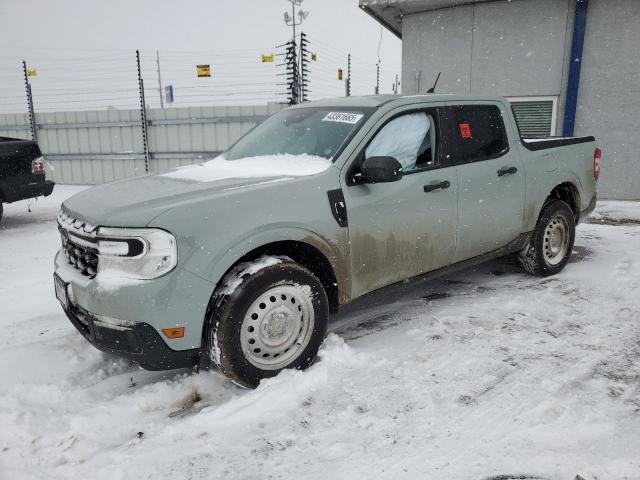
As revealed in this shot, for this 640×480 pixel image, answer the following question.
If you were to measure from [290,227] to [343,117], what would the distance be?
1139mm

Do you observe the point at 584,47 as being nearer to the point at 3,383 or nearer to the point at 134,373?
the point at 134,373

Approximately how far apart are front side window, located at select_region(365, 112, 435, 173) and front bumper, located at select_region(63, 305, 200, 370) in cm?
179

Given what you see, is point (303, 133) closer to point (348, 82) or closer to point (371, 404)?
point (371, 404)

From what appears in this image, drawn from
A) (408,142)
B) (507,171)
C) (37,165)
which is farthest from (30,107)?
(507,171)

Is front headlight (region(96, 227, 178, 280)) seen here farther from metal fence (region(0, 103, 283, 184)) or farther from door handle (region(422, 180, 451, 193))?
metal fence (region(0, 103, 283, 184))

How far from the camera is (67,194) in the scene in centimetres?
1201

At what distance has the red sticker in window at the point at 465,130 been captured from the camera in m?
4.04

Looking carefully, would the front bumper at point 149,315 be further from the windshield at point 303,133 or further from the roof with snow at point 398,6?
the roof with snow at point 398,6

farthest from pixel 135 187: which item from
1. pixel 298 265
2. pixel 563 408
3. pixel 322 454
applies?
pixel 563 408

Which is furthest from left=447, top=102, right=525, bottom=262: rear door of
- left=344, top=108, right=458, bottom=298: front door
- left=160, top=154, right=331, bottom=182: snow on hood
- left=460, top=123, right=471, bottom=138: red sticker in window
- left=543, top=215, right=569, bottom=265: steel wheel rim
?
left=160, top=154, right=331, bottom=182: snow on hood

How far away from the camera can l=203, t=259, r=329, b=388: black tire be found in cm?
274

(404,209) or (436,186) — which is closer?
(404,209)

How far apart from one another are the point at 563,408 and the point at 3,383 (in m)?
3.34

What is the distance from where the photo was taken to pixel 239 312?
9.08 ft
